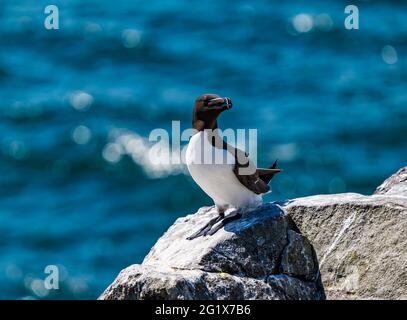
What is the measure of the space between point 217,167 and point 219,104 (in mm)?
600

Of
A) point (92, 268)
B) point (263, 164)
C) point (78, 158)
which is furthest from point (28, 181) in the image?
point (263, 164)

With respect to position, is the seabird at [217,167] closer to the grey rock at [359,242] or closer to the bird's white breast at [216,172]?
the bird's white breast at [216,172]

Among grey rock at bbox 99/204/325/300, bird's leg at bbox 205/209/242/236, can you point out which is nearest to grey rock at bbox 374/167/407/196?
grey rock at bbox 99/204/325/300

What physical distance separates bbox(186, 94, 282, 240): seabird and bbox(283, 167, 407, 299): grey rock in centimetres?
42

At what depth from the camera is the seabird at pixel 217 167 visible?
10.5 m

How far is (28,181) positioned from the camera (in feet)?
83.9

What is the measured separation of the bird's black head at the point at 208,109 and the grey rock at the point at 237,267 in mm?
959

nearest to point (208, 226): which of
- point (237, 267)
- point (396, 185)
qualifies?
point (237, 267)

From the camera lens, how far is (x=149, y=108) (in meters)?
27.0

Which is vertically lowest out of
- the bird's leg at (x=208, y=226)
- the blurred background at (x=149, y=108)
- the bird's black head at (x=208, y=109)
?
the bird's leg at (x=208, y=226)

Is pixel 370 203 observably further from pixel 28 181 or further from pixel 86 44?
pixel 86 44

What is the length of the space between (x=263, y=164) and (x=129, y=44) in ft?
23.0

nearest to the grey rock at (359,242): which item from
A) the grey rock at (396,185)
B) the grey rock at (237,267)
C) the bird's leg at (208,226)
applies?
the grey rock at (237,267)

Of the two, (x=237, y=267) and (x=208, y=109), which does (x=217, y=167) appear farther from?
(x=237, y=267)
